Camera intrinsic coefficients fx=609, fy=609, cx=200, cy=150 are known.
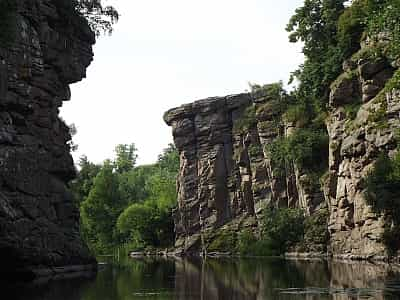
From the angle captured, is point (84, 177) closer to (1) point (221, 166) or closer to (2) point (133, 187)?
(2) point (133, 187)

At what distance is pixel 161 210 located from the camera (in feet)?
282

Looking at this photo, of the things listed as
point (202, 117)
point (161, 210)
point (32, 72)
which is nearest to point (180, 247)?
point (161, 210)

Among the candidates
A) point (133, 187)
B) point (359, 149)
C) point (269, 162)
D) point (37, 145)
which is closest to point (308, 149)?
point (269, 162)

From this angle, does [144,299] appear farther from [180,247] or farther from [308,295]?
[180,247]

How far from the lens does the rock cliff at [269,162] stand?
138 feet

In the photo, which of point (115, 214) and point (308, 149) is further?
point (115, 214)

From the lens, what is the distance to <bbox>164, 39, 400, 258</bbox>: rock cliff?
4194cm

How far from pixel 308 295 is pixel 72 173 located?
24361mm

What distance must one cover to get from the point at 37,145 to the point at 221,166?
42304 millimetres

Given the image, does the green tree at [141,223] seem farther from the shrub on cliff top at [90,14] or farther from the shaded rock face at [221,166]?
the shrub on cliff top at [90,14]

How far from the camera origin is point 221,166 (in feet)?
251

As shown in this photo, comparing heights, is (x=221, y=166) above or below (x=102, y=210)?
above

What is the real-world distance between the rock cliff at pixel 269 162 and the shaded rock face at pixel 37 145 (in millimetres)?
19545

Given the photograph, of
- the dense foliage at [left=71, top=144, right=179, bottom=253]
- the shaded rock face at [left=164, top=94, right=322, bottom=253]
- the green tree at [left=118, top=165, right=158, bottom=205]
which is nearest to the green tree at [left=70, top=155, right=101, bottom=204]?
the dense foliage at [left=71, top=144, right=179, bottom=253]
